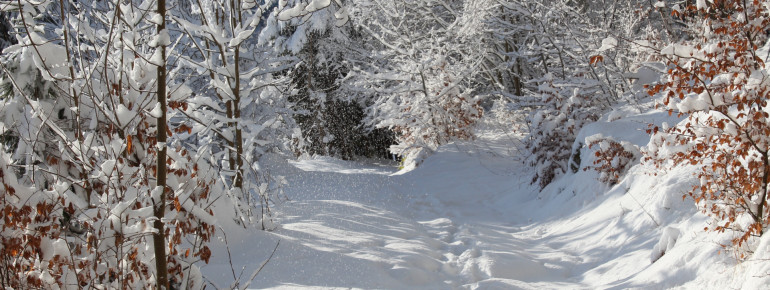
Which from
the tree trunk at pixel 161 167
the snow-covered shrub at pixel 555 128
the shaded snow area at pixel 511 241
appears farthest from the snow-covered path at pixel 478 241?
the tree trunk at pixel 161 167

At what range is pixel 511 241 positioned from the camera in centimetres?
636

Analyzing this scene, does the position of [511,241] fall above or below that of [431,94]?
below

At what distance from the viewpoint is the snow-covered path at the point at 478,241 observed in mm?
4516

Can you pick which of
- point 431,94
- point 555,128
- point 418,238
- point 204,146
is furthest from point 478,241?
point 431,94

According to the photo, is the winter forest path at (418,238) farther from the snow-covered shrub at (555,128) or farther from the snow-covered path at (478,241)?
the snow-covered shrub at (555,128)

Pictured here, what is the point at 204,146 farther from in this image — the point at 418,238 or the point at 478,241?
the point at 478,241

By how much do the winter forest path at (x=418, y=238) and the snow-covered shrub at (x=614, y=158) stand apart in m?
0.87

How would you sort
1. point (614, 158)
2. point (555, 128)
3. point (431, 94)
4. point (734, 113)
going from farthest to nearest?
point (431, 94) → point (555, 128) → point (614, 158) → point (734, 113)

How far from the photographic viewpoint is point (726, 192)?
397 cm

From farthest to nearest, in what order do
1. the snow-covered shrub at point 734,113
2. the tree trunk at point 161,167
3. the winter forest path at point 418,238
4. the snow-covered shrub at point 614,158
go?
the snow-covered shrub at point 614,158, the winter forest path at point 418,238, the snow-covered shrub at point 734,113, the tree trunk at point 161,167

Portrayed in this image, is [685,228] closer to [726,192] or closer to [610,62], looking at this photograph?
[726,192]

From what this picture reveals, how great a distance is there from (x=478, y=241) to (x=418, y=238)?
2.06ft

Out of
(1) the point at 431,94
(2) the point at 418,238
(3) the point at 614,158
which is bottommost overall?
(2) the point at 418,238

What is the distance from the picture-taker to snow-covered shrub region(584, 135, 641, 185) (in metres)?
6.79
